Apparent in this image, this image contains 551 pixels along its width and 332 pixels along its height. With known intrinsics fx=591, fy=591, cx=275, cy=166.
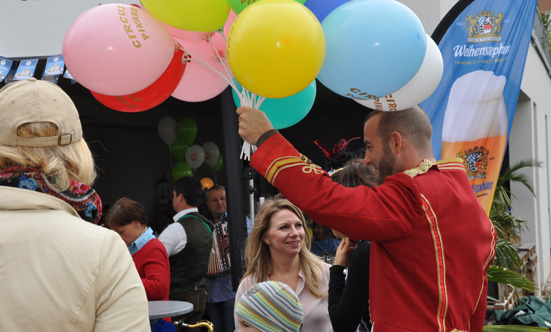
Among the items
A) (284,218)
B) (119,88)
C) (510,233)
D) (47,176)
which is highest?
(119,88)

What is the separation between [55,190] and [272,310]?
1.20 m

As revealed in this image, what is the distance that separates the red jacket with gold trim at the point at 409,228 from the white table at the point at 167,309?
1527 millimetres

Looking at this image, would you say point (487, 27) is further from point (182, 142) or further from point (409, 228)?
point (182, 142)

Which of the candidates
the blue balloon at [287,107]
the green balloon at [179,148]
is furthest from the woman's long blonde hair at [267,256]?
the green balloon at [179,148]

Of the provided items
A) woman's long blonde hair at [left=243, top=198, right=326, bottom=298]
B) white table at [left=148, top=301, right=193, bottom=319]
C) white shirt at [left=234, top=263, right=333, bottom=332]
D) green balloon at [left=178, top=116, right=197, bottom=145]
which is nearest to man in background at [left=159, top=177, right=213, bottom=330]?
white table at [left=148, top=301, right=193, bottom=319]

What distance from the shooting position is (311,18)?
1857mm

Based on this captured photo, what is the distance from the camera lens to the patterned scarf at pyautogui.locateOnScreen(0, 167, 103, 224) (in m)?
1.39

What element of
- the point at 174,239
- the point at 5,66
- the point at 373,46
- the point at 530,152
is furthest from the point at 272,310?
the point at 530,152

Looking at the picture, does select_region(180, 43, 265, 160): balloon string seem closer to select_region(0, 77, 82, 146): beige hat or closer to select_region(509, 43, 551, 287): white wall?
select_region(0, 77, 82, 146): beige hat

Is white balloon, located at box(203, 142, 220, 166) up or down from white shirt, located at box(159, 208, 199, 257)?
up

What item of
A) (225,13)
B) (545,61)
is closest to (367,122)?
(225,13)

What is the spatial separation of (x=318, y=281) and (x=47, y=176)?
1.84 meters

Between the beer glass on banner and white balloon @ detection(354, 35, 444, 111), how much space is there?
2.24 meters

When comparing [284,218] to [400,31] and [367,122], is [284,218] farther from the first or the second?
[400,31]
